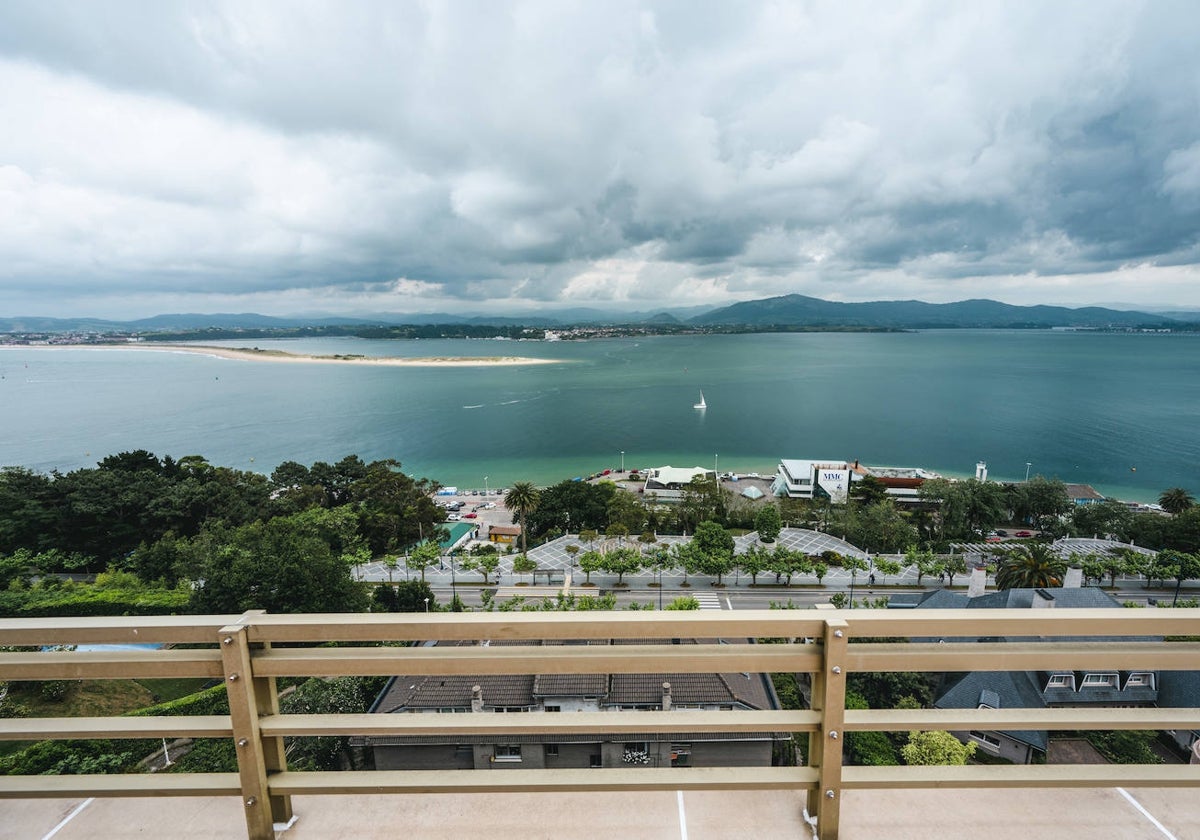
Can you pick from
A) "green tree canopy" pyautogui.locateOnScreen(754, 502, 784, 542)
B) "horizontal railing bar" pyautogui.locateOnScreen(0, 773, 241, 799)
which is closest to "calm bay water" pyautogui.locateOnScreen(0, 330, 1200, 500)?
"green tree canopy" pyautogui.locateOnScreen(754, 502, 784, 542)

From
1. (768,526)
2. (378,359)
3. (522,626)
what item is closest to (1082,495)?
(768,526)

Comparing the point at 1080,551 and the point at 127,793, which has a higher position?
the point at 127,793

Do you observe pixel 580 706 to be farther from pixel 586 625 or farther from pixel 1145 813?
pixel 586 625

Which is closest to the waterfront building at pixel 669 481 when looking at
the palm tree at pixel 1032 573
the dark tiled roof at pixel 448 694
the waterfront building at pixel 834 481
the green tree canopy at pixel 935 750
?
the waterfront building at pixel 834 481

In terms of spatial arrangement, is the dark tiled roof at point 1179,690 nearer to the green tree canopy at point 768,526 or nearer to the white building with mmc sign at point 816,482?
the green tree canopy at point 768,526

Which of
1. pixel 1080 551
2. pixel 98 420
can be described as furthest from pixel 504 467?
pixel 98 420

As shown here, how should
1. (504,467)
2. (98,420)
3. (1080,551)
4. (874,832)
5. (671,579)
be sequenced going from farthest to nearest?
(98,420)
(504,467)
(1080,551)
(671,579)
(874,832)

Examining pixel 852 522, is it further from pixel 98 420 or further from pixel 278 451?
pixel 98 420
